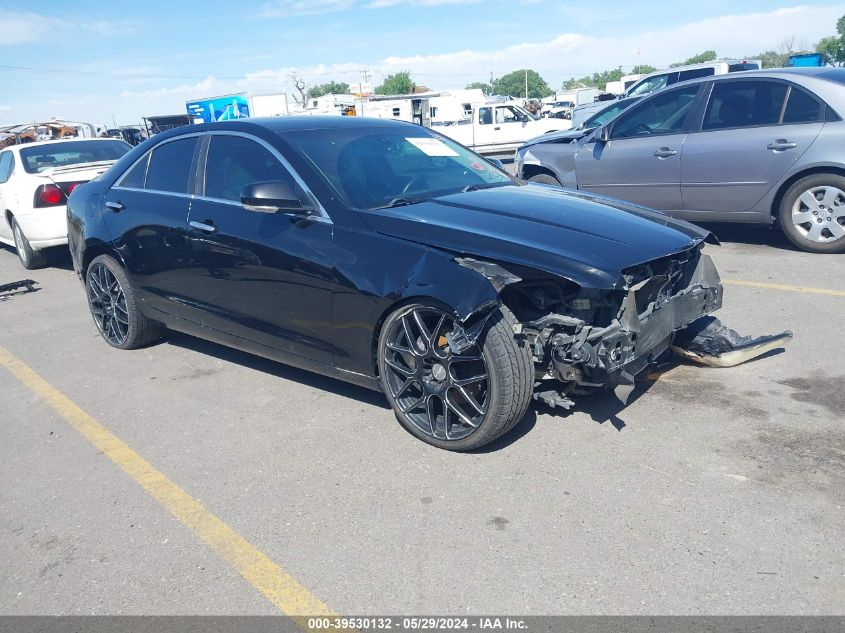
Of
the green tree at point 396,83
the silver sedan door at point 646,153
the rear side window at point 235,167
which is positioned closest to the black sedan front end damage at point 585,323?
the rear side window at point 235,167

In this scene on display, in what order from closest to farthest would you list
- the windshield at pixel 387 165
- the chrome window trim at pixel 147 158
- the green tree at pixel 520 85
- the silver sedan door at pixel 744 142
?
the windshield at pixel 387 165
the chrome window trim at pixel 147 158
the silver sedan door at pixel 744 142
the green tree at pixel 520 85

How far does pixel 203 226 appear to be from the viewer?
15.5 feet

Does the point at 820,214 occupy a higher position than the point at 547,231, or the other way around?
the point at 547,231

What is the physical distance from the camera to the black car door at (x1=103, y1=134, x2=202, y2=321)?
16.4 feet

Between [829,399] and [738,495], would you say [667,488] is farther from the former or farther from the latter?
[829,399]

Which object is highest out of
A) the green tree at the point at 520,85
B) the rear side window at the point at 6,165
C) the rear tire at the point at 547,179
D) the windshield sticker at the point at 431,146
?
the windshield sticker at the point at 431,146

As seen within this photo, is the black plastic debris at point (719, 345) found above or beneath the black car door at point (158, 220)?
beneath

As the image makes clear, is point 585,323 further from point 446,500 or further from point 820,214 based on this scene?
point 820,214

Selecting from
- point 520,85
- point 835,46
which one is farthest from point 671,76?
point 520,85

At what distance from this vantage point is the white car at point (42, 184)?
930 centimetres

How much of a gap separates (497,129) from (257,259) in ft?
69.3

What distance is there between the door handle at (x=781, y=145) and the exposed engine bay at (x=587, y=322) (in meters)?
3.74

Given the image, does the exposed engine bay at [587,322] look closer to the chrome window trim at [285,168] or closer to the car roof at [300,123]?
the chrome window trim at [285,168]

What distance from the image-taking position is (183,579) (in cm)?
293
